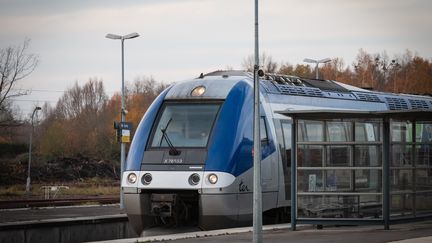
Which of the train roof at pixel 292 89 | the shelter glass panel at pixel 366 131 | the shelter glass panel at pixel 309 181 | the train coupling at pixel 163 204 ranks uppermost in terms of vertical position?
the train roof at pixel 292 89

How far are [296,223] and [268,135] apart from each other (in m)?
2.76

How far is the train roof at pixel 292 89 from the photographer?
66.3ft

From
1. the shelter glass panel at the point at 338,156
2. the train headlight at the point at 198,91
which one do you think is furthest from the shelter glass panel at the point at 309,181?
the train headlight at the point at 198,91

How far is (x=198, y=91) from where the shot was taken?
20.2 m

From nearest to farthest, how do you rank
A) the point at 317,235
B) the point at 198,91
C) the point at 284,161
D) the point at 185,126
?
the point at 317,235, the point at 185,126, the point at 198,91, the point at 284,161

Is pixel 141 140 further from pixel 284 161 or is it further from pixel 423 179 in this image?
pixel 423 179

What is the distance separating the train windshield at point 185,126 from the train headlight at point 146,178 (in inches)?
30.9

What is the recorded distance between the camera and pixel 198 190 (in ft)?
61.6

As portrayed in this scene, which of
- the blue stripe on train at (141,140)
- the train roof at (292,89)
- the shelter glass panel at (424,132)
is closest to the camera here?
the shelter glass panel at (424,132)

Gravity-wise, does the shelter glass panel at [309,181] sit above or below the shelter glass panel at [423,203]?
above

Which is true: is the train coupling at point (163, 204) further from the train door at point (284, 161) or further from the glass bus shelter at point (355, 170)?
the train door at point (284, 161)

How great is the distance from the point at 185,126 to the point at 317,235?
14.1 feet

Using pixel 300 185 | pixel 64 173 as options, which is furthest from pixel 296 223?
pixel 64 173

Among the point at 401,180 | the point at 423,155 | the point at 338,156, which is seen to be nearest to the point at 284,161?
the point at 338,156
